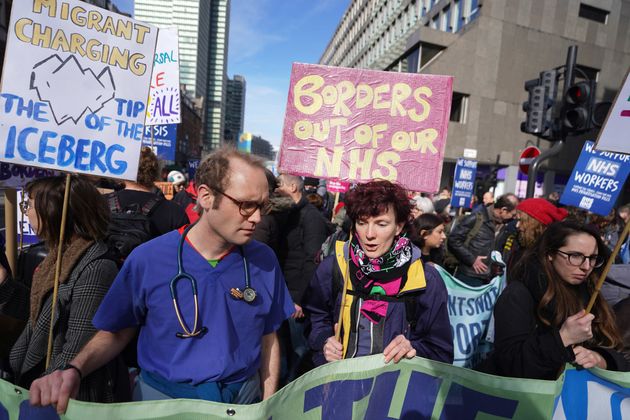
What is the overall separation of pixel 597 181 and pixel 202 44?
123 meters

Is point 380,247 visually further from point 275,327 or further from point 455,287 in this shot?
point 455,287

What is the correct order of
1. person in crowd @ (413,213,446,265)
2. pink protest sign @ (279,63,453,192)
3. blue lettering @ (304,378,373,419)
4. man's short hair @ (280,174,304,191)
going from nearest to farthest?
blue lettering @ (304,378,373,419) → pink protest sign @ (279,63,453,192) → man's short hair @ (280,174,304,191) → person in crowd @ (413,213,446,265)

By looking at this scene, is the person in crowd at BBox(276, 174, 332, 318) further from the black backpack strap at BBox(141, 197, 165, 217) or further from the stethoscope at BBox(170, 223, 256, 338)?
the stethoscope at BBox(170, 223, 256, 338)

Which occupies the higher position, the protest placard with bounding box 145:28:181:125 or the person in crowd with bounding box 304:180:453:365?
the protest placard with bounding box 145:28:181:125

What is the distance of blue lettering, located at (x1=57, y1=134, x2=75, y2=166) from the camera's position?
1.93 m

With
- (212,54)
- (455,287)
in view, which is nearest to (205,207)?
(455,287)

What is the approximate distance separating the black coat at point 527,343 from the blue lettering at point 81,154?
7.36ft

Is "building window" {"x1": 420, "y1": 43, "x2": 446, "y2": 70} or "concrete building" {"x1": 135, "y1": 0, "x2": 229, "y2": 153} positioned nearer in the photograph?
"building window" {"x1": 420, "y1": 43, "x2": 446, "y2": 70}

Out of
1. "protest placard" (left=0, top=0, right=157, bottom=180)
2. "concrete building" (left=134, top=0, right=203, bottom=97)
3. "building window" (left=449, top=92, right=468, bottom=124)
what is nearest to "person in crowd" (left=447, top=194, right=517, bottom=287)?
"protest placard" (left=0, top=0, right=157, bottom=180)

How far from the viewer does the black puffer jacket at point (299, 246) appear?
3486 millimetres

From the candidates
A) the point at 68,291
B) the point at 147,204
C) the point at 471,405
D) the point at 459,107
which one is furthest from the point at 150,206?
the point at 459,107

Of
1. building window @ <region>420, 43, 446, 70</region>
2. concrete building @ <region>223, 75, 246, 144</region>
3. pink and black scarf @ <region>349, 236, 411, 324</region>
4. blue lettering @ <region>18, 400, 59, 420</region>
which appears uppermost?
concrete building @ <region>223, 75, 246, 144</region>

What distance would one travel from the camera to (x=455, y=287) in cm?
Result: 315

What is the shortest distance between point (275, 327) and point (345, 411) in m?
0.46
